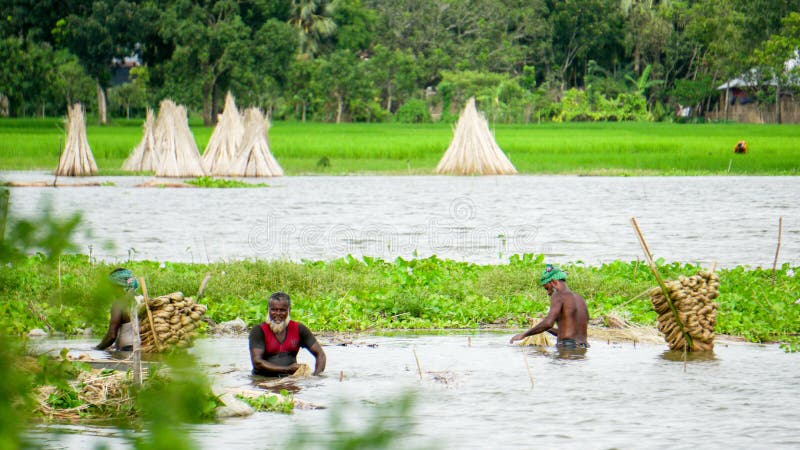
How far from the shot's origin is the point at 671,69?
5766 centimetres

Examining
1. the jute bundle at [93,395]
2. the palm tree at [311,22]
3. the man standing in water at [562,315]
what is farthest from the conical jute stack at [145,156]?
the jute bundle at [93,395]

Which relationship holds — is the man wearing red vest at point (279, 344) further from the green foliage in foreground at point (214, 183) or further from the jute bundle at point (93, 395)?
the green foliage in foreground at point (214, 183)

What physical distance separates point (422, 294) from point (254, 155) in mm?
21372

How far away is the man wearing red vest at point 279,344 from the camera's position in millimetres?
8523

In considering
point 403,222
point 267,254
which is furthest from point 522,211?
point 267,254

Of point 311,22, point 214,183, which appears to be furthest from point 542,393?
point 311,22

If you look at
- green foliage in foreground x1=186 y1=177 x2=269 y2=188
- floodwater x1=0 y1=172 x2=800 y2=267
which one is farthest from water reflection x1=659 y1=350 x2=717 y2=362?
green foliage in foreground x1=186 y1=177 x2=269 y2=188

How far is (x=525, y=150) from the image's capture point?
126 feet

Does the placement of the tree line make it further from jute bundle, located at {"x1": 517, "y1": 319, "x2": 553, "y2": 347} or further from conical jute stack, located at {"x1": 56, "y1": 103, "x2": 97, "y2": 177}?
jute bundle, located at {"x1": 517, "y1": 319, "x2": 553, "y2": 347}

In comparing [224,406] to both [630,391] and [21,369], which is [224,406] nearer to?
[630,391]

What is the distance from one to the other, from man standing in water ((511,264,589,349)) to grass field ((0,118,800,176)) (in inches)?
999

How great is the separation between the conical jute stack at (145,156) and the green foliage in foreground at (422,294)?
66.4ft

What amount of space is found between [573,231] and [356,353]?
1310cm

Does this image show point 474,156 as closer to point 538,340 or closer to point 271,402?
point 538,340
